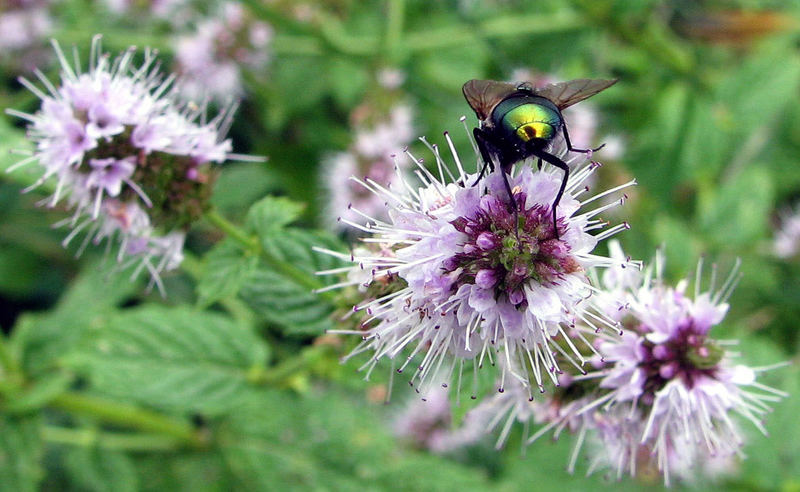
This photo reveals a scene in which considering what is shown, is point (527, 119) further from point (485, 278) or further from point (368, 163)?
point (368, 163)

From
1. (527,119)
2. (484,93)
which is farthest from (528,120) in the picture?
(484,93)

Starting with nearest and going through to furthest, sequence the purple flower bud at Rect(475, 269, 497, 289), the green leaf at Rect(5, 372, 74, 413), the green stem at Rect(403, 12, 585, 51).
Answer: the purple flower bud at Rect(475, 269, 497, 289) → the green leaf at Rect(5, 372, 74, 413) → the green stem at Rect(403, 12, 585, 51)

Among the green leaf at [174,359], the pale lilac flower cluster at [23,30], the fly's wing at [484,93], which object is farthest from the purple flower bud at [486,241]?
the pale lilac flower cluster at [23,30]

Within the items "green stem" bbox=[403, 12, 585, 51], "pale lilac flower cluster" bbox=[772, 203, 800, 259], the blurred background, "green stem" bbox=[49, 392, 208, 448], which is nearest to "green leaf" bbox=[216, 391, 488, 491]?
the blurred background

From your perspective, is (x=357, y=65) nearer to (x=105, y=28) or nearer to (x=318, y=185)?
(x=318, y=185)

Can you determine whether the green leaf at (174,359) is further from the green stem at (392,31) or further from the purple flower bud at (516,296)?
the green stem at (392,31)

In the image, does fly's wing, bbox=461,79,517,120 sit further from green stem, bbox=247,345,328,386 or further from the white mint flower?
green stem, bbox=247,345,328,386
